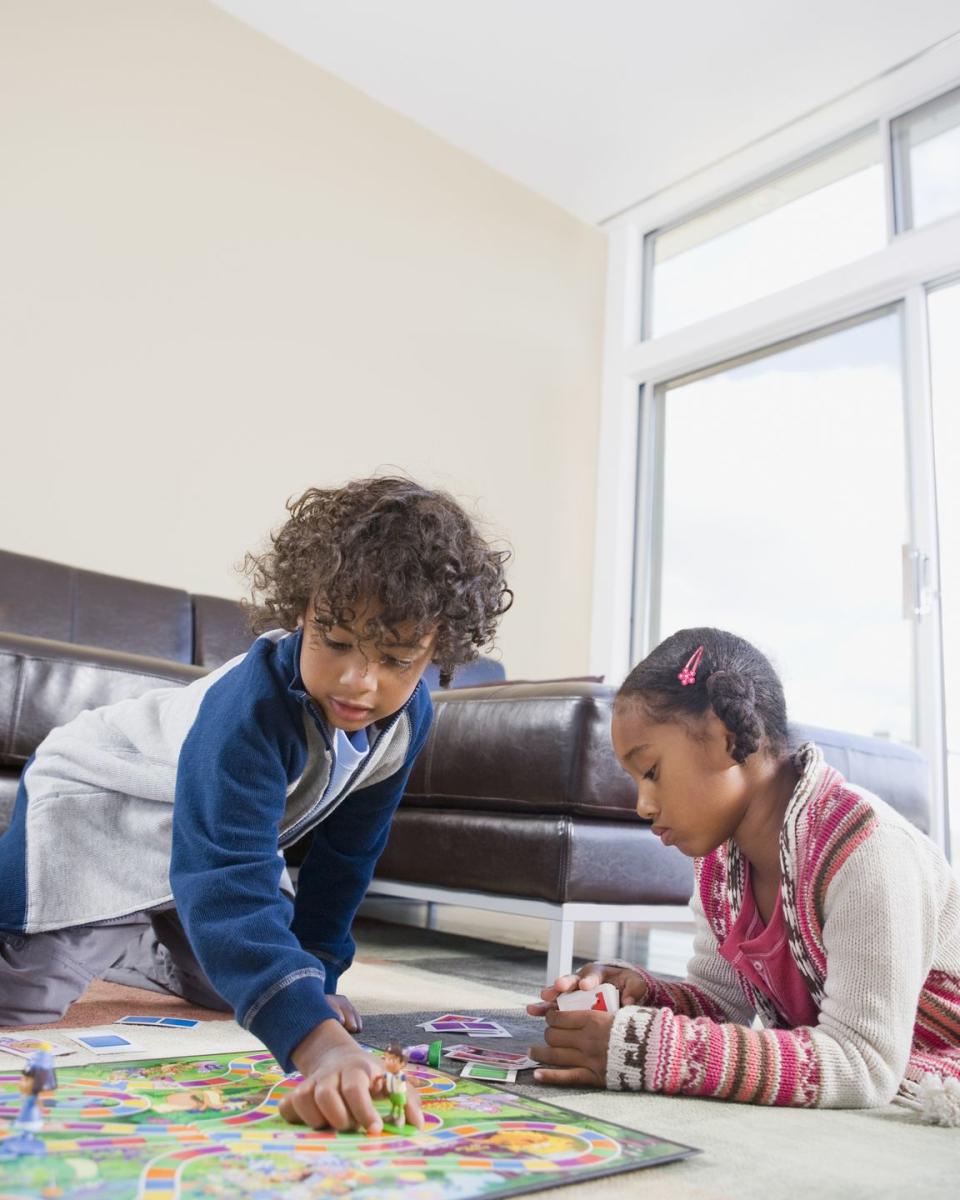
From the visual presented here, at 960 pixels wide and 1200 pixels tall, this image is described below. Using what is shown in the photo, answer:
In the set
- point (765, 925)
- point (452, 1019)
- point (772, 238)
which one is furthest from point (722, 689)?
point (772, 238)

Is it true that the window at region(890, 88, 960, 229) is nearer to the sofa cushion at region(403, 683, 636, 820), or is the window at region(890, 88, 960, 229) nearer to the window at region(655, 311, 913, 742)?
the window at region(655, 311, 913, 742)

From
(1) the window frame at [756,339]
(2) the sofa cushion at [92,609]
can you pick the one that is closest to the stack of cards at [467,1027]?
(2) the sofa cushion at [92,609]

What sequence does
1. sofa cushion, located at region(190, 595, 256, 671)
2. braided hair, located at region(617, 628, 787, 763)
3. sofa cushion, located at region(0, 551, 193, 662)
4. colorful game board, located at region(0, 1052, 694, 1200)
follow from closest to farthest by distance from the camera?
colorful game board, located at region(0, 1052, 694, 1200)
braided hair, located at region(617, 628, 787, 763)
sofa cushion, located at region(0, 551, 193, 662)
sofa cushion, located at region(190, 595, 256, 671)

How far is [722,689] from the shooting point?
1.18 m

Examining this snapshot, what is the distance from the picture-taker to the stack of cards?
136cm

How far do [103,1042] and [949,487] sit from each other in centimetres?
360

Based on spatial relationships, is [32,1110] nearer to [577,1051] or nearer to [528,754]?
[577,1051]

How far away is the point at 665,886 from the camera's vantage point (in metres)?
2.00

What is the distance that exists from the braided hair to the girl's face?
0.04 feet

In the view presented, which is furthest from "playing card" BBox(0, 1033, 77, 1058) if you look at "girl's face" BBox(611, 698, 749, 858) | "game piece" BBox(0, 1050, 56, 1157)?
"girl's face" BBox(611, 698, 749, 858)

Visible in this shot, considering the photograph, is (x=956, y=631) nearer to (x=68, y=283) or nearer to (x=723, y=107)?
→ (x=723, y=107)

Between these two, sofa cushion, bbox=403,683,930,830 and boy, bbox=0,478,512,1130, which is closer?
boy, bbox=0,478,512,1130

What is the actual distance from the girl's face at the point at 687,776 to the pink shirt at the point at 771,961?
0.37ft

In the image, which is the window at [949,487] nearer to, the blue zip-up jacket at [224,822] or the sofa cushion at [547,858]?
the sofa cushion at [547,858]
